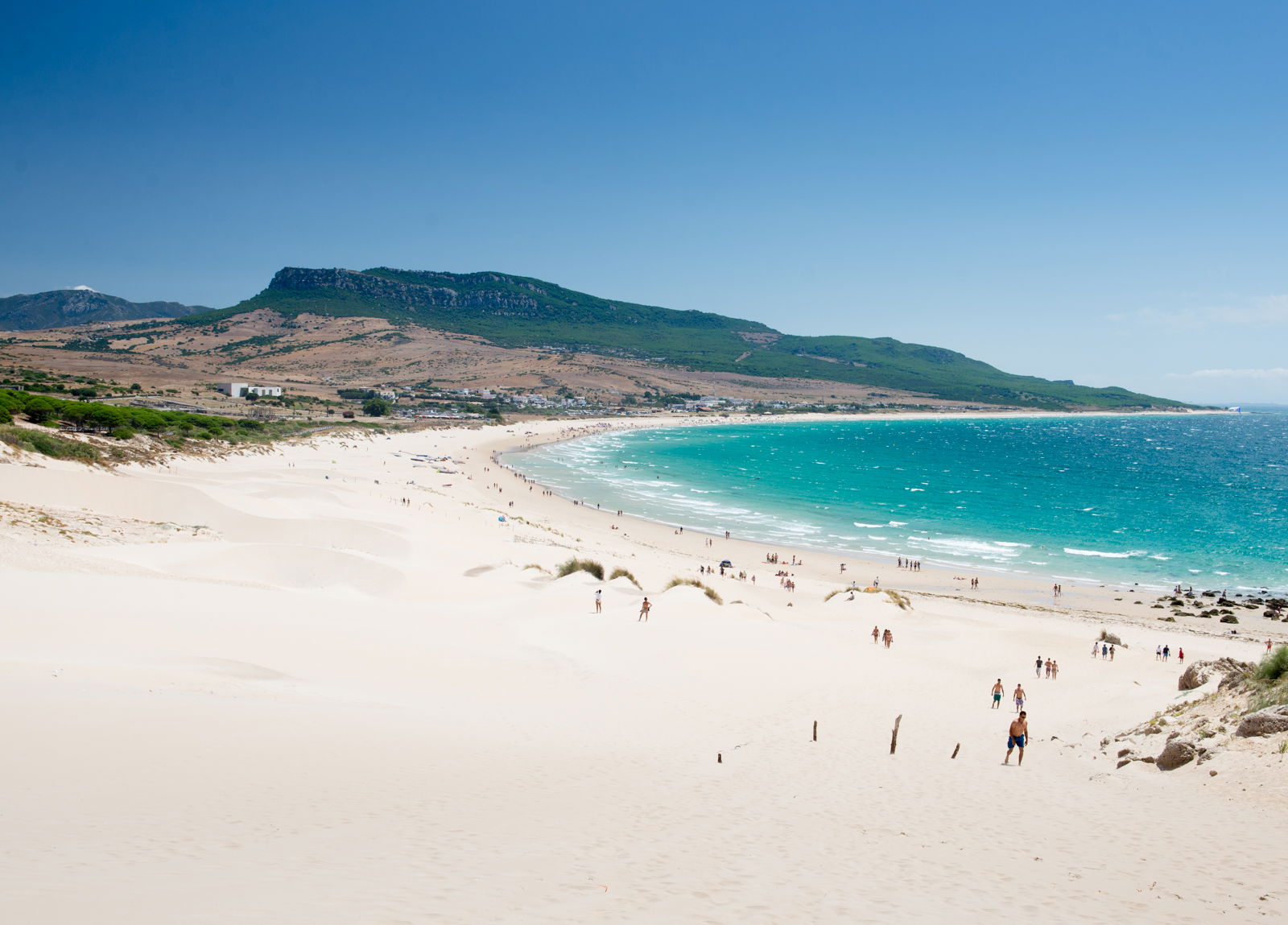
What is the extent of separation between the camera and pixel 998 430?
6230 inches

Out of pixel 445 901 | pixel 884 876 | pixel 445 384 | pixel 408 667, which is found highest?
pixel 445 384

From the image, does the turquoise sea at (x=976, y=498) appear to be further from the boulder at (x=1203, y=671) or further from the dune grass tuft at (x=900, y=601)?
the boulder at (x=1203, y=671)

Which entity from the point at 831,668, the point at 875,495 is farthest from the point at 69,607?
the point at 875,495

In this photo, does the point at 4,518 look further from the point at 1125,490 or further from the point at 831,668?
the point at 1125,490

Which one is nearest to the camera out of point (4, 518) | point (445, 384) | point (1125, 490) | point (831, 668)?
point (831, 668)

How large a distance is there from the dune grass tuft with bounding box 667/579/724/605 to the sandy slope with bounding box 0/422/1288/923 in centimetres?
125

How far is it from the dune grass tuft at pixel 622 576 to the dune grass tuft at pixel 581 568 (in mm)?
479

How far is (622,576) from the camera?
88.4 ft

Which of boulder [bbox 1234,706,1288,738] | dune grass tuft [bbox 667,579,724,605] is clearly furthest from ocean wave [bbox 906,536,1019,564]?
boulder [bbox 1234,706,1288,738]

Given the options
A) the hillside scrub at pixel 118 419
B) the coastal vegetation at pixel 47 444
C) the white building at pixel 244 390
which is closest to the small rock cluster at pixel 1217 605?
the coastal vegetation at pixel 47 444

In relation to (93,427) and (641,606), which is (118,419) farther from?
(641,606)

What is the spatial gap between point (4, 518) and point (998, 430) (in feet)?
556

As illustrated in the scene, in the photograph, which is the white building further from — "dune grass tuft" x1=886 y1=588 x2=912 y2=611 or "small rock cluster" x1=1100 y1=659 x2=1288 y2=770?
"small rock cluster" x1=1100 y1=659 x2=1288 y2=770

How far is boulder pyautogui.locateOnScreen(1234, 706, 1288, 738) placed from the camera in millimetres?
9727
